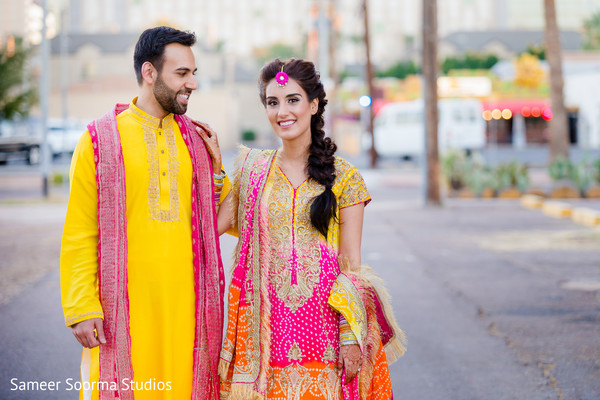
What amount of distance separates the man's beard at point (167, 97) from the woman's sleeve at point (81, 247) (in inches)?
13.7

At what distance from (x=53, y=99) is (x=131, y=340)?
200 feet

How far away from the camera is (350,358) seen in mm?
3332

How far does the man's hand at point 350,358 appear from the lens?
3330mm

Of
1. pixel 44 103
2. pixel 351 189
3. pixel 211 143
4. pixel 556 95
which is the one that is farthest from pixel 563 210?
pixel 211 143

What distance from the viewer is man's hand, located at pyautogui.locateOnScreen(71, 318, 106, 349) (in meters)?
3.21

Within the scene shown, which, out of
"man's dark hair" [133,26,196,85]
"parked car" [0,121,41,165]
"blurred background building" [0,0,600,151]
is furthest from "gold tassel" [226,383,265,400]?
"parked car" [0,121,41,165]

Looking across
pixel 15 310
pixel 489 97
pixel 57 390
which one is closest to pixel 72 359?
pixel 57 390

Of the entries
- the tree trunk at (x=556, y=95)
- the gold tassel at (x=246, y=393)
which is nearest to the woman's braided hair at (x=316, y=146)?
the gold tassel at (x=246, y=393)

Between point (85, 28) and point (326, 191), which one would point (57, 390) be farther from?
point (85, 28)

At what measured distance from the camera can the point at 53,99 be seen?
6109 cm

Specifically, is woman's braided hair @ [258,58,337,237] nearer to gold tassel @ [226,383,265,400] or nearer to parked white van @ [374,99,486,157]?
gold tassel @ [226,383,265,400]

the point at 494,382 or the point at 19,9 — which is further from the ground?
the point at 19,9

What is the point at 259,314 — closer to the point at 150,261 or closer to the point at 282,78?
the point at 150,261

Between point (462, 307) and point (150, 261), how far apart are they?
17.2 ft
